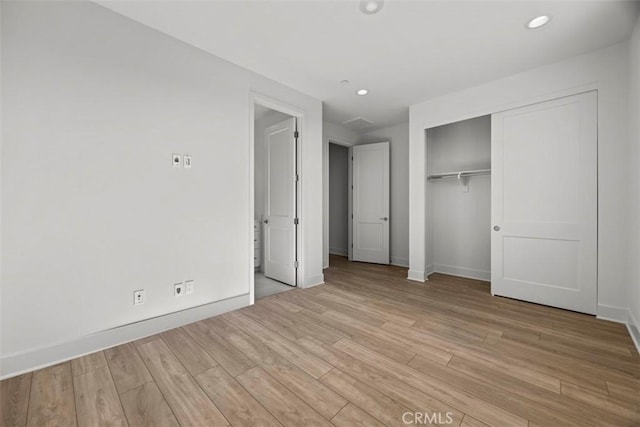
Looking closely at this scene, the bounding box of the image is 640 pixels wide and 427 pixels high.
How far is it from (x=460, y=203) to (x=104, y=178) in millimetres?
4744

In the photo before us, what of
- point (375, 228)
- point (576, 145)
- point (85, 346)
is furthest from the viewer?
point (375, 228)

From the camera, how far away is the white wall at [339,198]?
6.32 meters

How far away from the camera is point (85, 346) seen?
1.98 metres

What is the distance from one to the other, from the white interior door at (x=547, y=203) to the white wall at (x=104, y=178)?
334 cm

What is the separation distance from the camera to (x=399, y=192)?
17.1 feet

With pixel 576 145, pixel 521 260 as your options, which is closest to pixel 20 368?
pixel 521 260

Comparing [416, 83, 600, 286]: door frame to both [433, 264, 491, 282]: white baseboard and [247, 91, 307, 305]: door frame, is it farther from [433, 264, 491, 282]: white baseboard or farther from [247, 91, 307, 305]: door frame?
[247, 91, 307, 305]: door frame

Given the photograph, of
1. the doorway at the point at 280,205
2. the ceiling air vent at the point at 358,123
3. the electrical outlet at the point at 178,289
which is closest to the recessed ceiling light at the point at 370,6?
the doorway at the point at 280,205

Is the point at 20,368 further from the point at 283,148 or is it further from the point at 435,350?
the point at 283,148

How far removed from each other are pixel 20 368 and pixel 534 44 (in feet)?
16.6

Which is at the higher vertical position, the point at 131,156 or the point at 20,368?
the point at 131,156

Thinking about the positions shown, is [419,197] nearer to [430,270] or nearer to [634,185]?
[430,270]

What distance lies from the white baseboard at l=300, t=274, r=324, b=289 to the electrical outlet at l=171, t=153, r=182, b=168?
88.1 inches

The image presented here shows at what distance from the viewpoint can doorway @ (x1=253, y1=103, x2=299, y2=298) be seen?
374 centimetres
